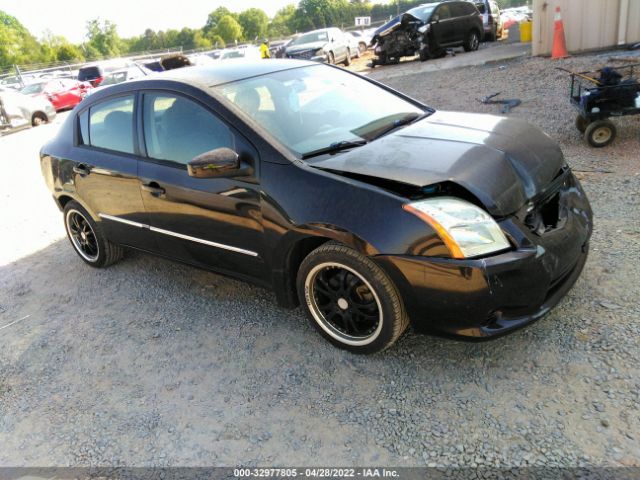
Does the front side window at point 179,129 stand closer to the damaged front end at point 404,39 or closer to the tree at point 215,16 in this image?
the damaged front end at point 404,39

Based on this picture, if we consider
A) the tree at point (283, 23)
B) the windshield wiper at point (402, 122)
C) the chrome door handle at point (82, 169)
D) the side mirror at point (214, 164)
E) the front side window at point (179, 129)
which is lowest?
the tree at point (283, 23)

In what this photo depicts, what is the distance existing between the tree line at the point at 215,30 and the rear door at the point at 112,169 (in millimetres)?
63814

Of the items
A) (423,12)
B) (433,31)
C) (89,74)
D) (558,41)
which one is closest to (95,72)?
(89,74)

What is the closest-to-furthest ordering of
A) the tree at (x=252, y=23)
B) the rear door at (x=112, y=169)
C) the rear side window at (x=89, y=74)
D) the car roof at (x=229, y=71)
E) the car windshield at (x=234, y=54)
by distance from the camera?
the car roof at (x=229, y=71), the rear door at (x=112, y=169), the car windshield at (x=234, y=54), the rear side window at (x=89, y=74), the tree at (x=252, y=23)

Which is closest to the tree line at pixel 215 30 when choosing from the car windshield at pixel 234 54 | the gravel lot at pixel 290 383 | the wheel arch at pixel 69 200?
the car windshield at pixel 234 54

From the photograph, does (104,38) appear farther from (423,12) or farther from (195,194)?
(195,194)

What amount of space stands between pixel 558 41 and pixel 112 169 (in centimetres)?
1001

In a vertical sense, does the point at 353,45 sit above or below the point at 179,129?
below

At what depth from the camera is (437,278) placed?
2.54m

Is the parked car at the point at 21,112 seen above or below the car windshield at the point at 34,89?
below

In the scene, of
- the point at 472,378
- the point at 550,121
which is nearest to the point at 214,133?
the point at 472,378

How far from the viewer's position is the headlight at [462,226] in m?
2.50

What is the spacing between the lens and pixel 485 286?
2480mm

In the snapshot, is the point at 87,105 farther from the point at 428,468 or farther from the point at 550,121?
the point at 550,121
